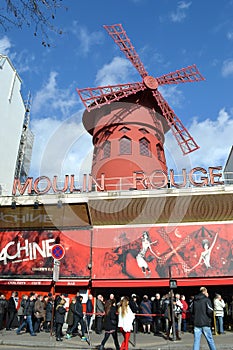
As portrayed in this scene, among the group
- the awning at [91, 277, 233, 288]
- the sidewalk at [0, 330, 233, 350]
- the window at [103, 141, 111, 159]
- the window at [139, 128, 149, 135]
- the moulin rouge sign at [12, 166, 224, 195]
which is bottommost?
the sidewalk at [0, 330, 233, 350]

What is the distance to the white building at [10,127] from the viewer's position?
16.6m

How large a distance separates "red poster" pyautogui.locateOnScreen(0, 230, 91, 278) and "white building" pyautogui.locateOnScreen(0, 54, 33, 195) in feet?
14.1

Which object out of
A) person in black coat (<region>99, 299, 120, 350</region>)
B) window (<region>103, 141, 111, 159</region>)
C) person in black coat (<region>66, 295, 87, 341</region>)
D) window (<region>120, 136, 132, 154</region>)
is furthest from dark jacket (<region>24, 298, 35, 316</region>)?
window (<region>120, 136, 132, 154</region>)

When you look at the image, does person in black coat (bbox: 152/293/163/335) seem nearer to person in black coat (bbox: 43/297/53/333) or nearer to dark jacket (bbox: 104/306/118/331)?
person in black coat (bbox: 43/297/53/333)

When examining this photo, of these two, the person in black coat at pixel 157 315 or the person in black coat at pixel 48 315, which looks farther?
the person in black coat at pixel 48 315

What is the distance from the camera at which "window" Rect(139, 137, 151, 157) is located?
14.5 m

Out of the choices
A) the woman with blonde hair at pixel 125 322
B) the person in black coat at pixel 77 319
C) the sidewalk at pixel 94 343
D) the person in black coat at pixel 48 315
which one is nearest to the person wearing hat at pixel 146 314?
the sidewalk at pixel 94 343

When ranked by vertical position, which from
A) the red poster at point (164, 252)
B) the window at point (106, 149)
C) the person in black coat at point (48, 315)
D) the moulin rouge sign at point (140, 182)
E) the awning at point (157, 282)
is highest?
the window at point (106, 149)

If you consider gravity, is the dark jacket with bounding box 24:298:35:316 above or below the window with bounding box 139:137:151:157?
below

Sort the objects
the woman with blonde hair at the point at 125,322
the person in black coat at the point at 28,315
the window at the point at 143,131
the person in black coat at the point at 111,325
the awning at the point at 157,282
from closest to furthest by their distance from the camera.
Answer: the woman with blonde hair at the point at 125,322 → the person in black coat at the point at 111,325 → the person in black coat at the point at 28,315 → the awning at the point at 157,282 → the window at the point at 143,131

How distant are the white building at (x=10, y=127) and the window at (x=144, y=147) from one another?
274 inches

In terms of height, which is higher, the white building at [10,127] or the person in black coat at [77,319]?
the white building at [10,127]

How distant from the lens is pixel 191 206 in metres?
11.1

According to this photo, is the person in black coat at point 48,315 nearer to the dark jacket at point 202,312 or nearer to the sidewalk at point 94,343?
the sidewalk at point 94,343
